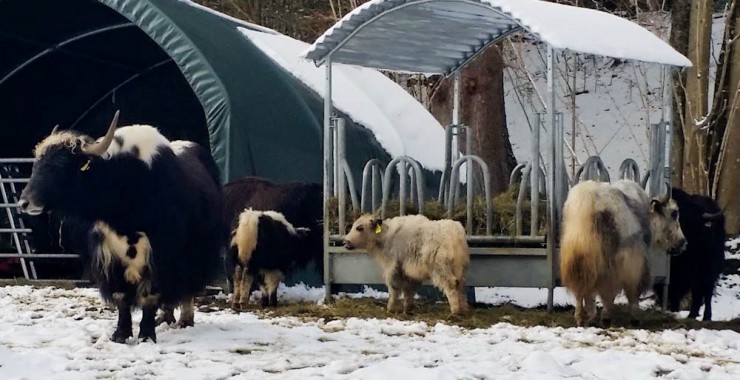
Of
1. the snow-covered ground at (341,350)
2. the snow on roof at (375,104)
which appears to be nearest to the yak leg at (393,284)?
the snow-covered ground at (341,350)

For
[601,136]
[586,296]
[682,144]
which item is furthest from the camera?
[601,136]

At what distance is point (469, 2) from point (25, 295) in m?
5.06

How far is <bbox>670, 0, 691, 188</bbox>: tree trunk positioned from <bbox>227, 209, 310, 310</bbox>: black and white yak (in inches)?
294

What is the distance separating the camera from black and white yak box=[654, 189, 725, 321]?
439 inches

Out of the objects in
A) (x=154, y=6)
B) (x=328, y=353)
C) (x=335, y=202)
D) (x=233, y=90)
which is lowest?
(x=328, y=353)

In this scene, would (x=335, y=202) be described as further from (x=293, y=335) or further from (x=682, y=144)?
(x=682, y=144)

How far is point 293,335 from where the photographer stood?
8594 mm

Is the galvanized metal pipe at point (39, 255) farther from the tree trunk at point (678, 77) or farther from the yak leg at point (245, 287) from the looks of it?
the tree trunk at point (678, 77)

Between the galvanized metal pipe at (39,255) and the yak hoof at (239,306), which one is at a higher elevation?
the galvanized metal pipe at (39,255)

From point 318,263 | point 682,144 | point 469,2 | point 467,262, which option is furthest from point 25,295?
point 682,144

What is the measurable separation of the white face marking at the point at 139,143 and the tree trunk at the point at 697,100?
29.4 ft

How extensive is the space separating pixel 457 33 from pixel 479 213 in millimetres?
2093

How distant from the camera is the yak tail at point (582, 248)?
915cm

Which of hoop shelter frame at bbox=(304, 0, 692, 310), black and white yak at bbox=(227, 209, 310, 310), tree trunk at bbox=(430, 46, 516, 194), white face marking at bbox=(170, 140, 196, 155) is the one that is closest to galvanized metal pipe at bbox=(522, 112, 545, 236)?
hoop shelter frame at bbox=(304, 0, 692, 310)
